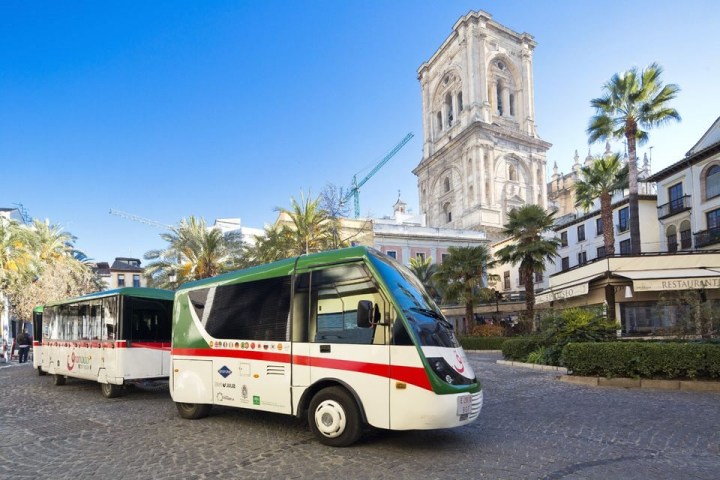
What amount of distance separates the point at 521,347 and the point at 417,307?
43.6 ft

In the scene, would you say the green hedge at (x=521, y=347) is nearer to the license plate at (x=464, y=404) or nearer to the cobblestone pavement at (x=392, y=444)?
the cobblestone pavement at (x=392, y=444)

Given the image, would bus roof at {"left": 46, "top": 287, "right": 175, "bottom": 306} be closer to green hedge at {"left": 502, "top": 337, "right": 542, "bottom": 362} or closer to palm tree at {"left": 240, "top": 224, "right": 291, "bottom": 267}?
green hedge at {"left": 502, "top": 337, "right": 542, "bottom": 362}

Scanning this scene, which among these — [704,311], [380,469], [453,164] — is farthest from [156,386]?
[453,164]

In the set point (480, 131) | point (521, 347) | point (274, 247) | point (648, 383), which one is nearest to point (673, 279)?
point (521, 347)

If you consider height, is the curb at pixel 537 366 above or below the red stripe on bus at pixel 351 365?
below

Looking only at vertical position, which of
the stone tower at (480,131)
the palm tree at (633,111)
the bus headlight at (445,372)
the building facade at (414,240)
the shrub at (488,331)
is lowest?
the shrub at (488,331)

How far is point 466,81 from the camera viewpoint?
77062mm

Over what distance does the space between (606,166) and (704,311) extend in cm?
2115

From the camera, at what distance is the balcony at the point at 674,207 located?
35938 millimetres

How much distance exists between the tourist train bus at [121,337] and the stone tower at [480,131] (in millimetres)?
61152

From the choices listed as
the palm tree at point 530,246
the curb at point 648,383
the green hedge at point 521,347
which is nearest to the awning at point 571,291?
the palm tree at point 530,246

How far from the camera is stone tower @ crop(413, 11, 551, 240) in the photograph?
72.2 m

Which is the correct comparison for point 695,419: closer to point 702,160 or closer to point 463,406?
point 463,406

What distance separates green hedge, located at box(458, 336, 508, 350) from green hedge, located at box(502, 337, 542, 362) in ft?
28.6
